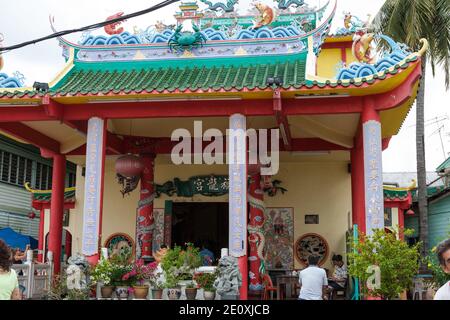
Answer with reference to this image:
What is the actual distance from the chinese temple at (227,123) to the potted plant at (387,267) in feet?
4.24

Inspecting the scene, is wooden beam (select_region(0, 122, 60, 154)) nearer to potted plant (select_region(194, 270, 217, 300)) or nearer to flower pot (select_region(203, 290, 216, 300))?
potted plant (select_region(194, 270, 217, 300))

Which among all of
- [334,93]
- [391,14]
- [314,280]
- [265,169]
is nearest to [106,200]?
[265,169]

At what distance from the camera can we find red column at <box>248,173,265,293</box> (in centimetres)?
1177

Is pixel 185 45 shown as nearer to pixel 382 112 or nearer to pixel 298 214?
pixel 382 112

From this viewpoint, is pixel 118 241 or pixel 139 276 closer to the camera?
pixel 139 276

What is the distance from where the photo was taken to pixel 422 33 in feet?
49.6

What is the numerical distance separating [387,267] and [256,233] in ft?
16.6

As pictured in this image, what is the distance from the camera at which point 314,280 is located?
675 cm

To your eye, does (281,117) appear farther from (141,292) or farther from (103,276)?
(103,276)

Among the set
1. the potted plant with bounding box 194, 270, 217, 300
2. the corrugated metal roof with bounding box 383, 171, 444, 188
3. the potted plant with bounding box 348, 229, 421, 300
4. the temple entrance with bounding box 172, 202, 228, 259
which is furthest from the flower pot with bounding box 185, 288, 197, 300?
the corrugated metal roof with bounding box 383, 171, 444, 188

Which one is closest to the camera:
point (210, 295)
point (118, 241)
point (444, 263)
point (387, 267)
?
point (444, 263)

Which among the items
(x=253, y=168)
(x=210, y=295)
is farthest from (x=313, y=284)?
(x=253, y=168)

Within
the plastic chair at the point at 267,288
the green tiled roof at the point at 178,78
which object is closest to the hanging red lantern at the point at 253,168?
the green tiled roof at the point at 178,78

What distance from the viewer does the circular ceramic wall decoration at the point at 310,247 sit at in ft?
44.0
